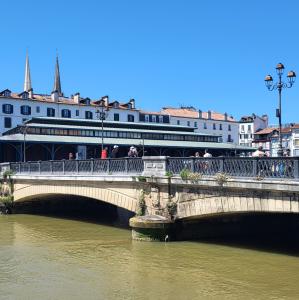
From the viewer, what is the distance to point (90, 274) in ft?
47.6

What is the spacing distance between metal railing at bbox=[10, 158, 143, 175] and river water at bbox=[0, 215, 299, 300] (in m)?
2.99

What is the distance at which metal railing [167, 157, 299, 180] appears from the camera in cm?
1390

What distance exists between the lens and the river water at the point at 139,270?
40.7ft

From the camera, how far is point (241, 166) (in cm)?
1561

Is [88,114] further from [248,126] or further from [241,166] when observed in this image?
[241,166]

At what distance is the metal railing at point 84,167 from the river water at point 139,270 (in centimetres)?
299

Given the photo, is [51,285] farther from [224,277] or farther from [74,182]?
[74,182]

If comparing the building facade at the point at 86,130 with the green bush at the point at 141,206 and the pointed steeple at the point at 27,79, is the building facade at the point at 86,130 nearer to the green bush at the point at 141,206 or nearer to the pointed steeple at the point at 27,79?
the green bush at the point at 141,206

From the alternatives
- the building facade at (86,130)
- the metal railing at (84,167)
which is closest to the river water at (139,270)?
the metal railing at (84,167)

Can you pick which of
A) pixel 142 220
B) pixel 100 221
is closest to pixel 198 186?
pixel 142 220

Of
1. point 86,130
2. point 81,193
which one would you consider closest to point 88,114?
point 86,130

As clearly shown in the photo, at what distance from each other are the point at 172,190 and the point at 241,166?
3.90m

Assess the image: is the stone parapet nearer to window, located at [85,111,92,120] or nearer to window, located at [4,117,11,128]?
window, located at [4,117,11,128]

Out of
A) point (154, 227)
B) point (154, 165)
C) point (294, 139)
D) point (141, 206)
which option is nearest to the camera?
point (154, 227)
